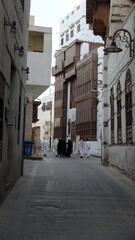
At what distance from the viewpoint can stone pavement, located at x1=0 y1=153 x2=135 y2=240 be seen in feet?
17.2

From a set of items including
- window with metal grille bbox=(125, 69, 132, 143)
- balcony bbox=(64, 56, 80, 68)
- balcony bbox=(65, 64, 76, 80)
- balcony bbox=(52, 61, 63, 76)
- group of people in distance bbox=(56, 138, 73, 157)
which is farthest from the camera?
balcony bbox=(52, 61, 63, 76)

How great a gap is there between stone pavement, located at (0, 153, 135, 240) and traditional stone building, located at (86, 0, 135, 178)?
2.53 meters

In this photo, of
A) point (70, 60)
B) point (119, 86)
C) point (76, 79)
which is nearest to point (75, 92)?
point (76, 79)

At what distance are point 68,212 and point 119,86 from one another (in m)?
8.85

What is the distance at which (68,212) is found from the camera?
21.9ft

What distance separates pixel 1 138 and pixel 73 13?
49250 mm

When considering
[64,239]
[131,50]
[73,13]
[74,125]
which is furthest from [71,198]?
[73,13]

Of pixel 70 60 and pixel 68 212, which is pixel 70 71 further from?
pixel 68 212

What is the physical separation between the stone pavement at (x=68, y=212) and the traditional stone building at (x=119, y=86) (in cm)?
253

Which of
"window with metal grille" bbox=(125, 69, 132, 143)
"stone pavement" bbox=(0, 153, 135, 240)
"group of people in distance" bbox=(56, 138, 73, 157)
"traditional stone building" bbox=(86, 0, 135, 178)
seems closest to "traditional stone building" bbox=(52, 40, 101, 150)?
"group of people in distance" bbox=(56, 138, 73, 157)

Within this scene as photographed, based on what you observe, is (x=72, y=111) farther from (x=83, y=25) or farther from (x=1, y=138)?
(x=1, y=138)

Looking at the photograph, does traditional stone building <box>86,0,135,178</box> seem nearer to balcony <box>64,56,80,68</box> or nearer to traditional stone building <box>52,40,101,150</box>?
traditional stone building <box>52,40,101,150</box>

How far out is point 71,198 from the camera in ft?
26.5

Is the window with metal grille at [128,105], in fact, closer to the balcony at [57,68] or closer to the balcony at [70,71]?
the balcony at [70,71]
